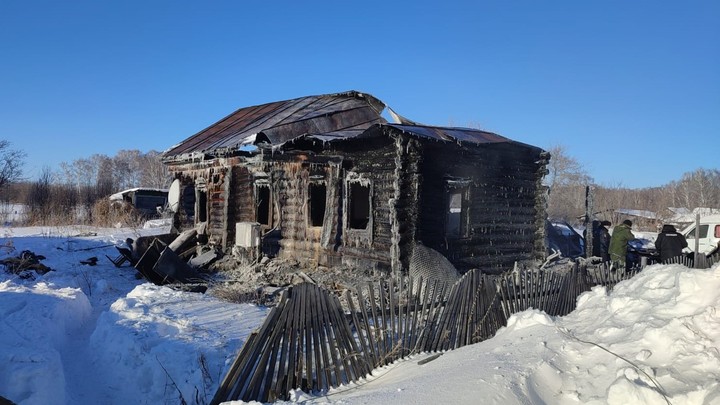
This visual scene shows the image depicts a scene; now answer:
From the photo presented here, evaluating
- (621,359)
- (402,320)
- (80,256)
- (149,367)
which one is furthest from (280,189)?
(621,359)

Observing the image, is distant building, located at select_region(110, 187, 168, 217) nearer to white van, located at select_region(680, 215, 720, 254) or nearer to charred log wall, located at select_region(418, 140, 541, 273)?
charred log wall, located at select_region(418, 140, 541, 273)

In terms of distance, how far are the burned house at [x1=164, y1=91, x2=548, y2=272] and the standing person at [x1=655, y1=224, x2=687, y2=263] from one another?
121 inches

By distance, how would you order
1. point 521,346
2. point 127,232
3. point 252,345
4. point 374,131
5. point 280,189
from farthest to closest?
point 127,232 < point 280,189 < point 374,131 < point 521,346 < point 252,345

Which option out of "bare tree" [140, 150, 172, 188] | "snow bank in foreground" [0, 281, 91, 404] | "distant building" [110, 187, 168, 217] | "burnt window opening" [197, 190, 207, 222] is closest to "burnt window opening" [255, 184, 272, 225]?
"burnt window opening" [197, 190, 207, 222]

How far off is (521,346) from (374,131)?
7262mm

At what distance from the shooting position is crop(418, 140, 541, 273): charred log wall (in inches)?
457

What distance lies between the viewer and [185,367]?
19.1ft

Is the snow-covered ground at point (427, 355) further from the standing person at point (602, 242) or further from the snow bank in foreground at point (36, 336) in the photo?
the standing person at point (602, 242)

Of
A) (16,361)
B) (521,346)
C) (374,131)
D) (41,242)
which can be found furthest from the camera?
(41,242)

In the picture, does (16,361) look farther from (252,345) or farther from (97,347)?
(252,345)

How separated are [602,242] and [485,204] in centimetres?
650

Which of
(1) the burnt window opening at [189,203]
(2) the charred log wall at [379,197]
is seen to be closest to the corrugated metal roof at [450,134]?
(2) the charred log wall at [379,197]

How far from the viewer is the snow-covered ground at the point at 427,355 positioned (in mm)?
3645

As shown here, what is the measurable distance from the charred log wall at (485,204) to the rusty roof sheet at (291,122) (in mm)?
3102
